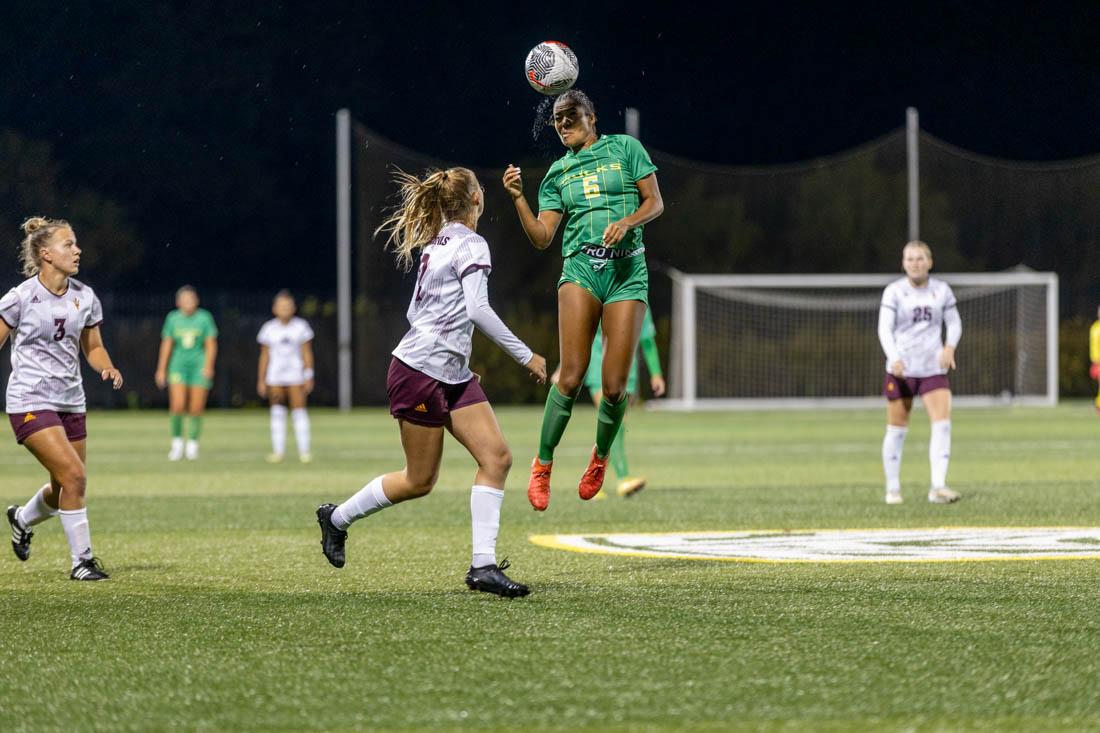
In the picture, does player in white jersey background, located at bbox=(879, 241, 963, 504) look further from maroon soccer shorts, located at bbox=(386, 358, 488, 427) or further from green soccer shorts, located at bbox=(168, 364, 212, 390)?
green soccer shorts, located at bbox=(168, 364, 212, 390)

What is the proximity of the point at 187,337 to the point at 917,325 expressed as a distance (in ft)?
38.3

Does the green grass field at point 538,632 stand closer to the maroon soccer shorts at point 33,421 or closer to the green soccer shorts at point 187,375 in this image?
the maroon soccer shorts at point 33,421

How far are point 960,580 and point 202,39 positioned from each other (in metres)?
46.4

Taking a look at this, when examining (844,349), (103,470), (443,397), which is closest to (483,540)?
(443,397)

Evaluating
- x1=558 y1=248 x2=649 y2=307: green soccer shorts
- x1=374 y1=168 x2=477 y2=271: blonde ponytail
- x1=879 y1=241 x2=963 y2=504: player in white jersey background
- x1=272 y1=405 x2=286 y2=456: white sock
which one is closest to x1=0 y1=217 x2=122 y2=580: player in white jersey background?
x1=374 y1=168 x2=477 y2=271: blonde ponytail

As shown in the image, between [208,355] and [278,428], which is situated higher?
[208,355]

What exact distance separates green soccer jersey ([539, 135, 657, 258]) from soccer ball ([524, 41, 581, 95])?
1.16 ft

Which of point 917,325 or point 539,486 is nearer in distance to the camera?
point 539,486

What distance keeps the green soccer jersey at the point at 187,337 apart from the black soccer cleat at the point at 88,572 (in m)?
13.5

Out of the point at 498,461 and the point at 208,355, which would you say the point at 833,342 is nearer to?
the point at 208,355

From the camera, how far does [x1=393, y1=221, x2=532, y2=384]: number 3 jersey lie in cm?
707

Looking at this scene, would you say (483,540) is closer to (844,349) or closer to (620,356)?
(620,356)

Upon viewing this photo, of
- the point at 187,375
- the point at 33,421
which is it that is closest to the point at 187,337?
the point at 187,375

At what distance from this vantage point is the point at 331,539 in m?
7.72
